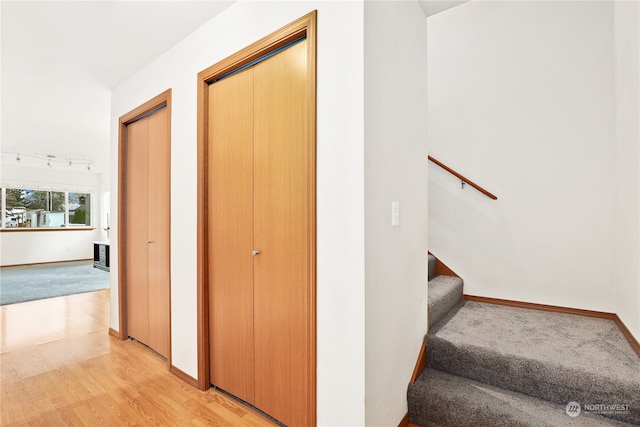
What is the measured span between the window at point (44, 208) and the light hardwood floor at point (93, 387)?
20.1 feet

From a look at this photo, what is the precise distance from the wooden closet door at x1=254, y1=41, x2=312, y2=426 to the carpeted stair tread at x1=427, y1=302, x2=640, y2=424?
906 millimetres

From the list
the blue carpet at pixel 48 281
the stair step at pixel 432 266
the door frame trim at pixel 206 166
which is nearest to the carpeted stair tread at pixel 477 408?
the door frame trim at pixel 206 166

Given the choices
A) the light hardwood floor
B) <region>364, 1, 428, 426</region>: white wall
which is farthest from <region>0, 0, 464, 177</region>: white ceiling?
the light hardwood floor

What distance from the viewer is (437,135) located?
3133 millimetres

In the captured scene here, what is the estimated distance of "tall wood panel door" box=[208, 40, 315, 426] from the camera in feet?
5.47

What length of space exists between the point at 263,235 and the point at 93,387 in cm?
171

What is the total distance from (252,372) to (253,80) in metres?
1.77

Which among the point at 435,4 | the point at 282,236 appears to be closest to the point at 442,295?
the point at 282,236

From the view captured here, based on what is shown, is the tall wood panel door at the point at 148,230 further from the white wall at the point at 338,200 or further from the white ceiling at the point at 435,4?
the white ceiling at the point at 435,4

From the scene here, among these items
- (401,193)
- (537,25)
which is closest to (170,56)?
(401,193)

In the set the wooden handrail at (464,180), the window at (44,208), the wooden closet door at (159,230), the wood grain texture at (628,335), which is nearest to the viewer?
the wood grain texture at (628,335)

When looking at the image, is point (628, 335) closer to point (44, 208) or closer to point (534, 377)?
point (534, 377)

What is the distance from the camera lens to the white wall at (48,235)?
7703mm

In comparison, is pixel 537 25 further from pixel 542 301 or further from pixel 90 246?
pixel 90 246
